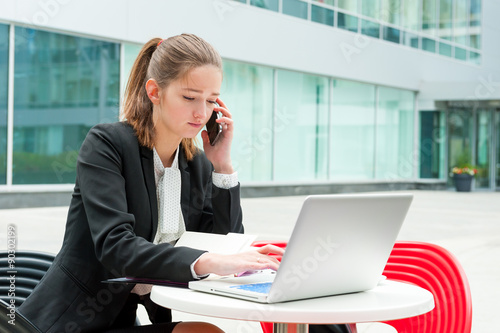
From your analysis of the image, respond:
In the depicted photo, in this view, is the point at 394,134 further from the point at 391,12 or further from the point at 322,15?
the point at 322,15

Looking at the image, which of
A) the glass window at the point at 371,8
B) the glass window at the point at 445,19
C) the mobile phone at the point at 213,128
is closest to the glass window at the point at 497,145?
the glass window at the point at 445,19

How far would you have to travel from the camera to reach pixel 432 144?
22.7 metres

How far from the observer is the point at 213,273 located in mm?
1672

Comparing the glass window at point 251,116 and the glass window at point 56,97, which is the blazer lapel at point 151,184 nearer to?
the glass window at point 56,97

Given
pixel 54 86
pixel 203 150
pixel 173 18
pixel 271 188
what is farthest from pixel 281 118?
pixel 203 150

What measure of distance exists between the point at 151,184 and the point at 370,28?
1843cm

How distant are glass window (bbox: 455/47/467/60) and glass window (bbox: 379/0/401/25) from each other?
159 inches

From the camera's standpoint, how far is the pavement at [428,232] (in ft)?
15.2

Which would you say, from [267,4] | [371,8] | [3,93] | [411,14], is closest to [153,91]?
[3,93]

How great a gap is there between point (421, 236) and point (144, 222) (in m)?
7.69

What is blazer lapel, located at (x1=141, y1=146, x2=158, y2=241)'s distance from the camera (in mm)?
1958

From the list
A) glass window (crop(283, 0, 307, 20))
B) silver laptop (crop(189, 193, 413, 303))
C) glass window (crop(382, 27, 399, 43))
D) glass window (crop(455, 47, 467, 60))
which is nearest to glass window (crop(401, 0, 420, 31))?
glass window (crop(382, 27, 399, 43))

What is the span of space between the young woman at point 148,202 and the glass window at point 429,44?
21161 millimetres

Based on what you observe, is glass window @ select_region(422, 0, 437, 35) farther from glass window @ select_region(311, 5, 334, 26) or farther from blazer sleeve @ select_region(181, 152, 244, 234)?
blazer sleeve @ select_region(181, 152, 244, 234)
